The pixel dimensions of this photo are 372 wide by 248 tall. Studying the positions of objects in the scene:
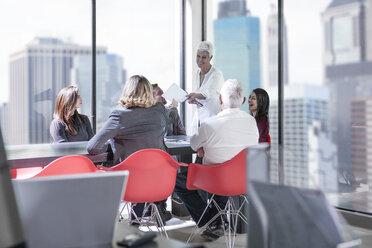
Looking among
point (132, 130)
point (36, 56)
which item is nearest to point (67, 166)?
point (132, 130)

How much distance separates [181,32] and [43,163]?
4143 mm

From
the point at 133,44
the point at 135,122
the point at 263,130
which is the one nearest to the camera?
the point at 135,122

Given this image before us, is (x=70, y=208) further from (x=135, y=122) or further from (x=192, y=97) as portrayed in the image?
(x=192, y=97)

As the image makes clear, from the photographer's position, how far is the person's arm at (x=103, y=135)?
320 cm

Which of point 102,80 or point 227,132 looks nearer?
point 227,132

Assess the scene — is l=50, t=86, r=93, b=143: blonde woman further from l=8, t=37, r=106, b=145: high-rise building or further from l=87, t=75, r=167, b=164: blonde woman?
l=8, t=37, r=106, b=145: high-rise building

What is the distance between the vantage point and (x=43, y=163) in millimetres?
2936

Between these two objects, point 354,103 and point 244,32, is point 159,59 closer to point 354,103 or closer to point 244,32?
point 244,32

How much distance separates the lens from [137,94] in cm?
341

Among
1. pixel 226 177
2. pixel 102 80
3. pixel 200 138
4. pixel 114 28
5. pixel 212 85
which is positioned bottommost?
pixel 226 177

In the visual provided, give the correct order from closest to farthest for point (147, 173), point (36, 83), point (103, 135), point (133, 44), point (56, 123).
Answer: point (147, 173) → point (103, 135) → point (56, 123) → point (36, 83) → point (133, 44)

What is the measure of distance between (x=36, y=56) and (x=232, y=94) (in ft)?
9.20

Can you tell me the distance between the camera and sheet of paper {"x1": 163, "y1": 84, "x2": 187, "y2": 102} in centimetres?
461

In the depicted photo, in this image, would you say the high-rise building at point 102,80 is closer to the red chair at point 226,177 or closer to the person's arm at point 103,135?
the person's arm at point 103,135
